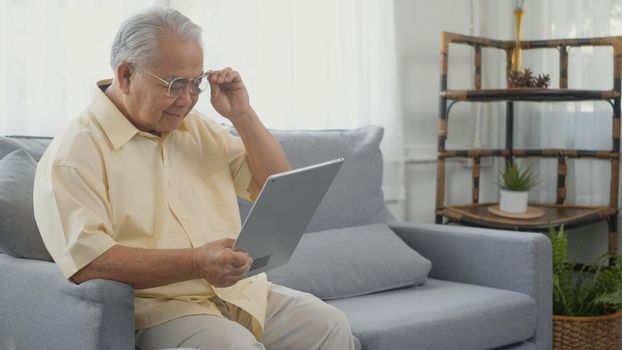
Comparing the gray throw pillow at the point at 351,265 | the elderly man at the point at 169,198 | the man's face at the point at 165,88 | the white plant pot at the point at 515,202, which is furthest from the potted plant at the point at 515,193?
the man's face at the point at 165,88

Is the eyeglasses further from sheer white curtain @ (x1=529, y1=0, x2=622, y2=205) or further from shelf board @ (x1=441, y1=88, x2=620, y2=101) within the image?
sheer white curtain @ (x1=529, y1=0, x2=622, y2=205)

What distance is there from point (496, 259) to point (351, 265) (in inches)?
18.4

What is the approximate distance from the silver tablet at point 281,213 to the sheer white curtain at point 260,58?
3.43ft

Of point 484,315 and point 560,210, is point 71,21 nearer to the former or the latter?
point 484,315

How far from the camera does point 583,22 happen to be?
3.76 meters

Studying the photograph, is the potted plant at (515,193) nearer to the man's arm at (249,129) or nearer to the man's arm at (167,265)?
the man's arm at (249,129)

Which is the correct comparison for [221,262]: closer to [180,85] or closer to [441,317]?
[180,85]

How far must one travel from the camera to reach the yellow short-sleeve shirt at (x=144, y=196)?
175 cm

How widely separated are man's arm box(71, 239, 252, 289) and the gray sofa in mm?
37

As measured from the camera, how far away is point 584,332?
3023 mm

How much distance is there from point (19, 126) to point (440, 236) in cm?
135

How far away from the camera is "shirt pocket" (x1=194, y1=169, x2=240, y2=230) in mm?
2061

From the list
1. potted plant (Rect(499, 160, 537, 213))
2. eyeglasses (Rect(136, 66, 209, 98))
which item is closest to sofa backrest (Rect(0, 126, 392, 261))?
eyeglasses (Rect(136, 66, 209, 98))

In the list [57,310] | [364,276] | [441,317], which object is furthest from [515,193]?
[57,310]
